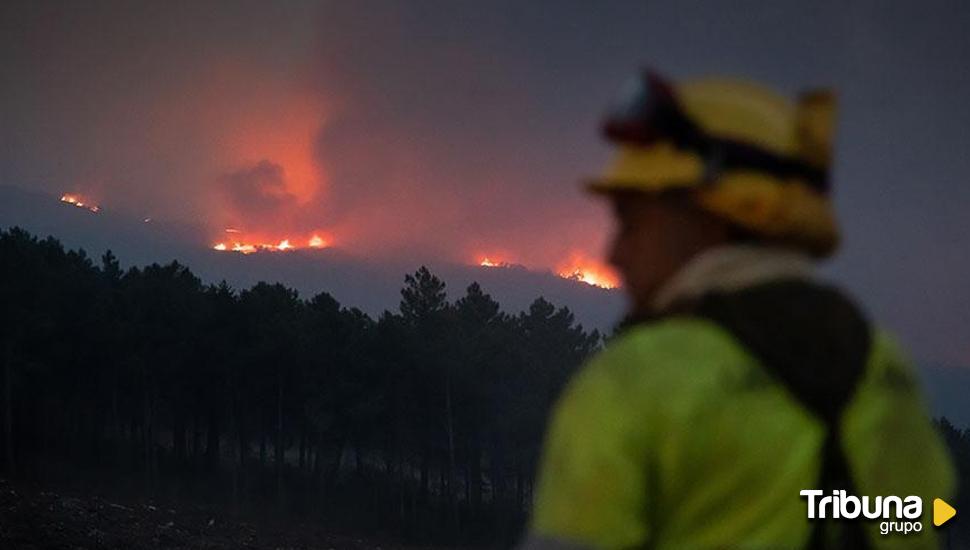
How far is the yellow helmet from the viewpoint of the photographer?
7.18 ft

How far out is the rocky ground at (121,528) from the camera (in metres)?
31.8

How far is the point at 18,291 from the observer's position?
53562 millimetres

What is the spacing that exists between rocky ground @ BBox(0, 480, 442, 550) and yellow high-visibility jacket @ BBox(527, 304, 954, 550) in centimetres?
3132

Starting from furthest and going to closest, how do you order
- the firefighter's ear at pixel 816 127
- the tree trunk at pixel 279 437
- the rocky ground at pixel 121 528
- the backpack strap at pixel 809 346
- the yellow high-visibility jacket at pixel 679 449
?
the tree trunk at pixel 279 437, the rocky ground at pixel 121 528, the firefighter's ear at pixel 816 127, the backpack strap at pixel 809 346, the yellow high-visibility jacket at pixel 679 449

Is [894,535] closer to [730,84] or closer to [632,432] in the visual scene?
[632,432]

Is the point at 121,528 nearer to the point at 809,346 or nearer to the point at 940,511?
the point at 940,511

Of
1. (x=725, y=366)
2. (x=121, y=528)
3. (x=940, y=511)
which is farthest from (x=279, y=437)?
(x=725, y=366)

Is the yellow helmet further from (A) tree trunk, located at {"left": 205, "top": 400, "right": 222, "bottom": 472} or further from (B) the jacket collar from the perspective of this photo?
(A) tree trunk, located at {"left": 205, "top": 400, "right": 222, "bottom": 472}

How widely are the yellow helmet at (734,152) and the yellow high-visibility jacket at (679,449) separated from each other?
0.96ft

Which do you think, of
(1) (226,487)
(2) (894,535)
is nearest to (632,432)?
(2) (894,535)

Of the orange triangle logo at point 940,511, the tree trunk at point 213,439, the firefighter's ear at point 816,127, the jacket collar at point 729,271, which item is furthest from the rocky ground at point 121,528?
the firefighter's ear at point 816,127

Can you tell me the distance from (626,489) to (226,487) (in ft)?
212

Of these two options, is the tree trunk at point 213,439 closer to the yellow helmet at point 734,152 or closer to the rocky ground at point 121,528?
the rocky ground at point 121,528

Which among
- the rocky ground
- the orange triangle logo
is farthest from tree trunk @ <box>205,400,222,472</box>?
the orange triangle logo
